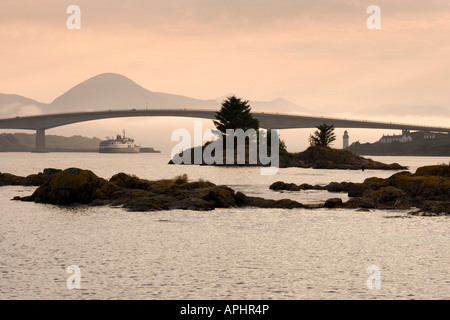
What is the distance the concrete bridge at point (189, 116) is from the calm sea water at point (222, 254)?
131m

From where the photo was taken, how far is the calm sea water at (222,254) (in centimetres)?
1722

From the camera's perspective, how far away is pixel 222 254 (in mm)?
22875

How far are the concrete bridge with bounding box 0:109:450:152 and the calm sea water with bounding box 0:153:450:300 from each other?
131 meters

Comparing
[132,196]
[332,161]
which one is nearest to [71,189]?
[132,196]

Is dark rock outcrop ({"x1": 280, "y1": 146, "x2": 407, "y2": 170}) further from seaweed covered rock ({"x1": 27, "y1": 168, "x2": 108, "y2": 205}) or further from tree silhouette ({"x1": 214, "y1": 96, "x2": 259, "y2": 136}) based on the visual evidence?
seaweed covered rock ({"x1": 27, "y1": 168, "x2": 108, "y2": 205})

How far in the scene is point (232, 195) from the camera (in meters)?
41.8

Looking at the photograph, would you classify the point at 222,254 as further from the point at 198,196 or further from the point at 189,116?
the point at 189,116

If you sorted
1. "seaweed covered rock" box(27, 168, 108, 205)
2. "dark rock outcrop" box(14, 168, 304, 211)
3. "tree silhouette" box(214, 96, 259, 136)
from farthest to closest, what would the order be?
"tree silhouette" box(214, 96, 259, 136) < "seaweed covered rock" box(27, 168, 108, 205) < "dark rock outcrop" box(14, 168, 304, 211)

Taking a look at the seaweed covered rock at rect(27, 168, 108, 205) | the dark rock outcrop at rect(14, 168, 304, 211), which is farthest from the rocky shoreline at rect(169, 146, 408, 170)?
the seaweed covered rock at rect(27, 168, 108, 205)

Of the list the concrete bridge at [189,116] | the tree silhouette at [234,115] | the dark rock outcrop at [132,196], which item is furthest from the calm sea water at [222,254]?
the concrete bridge at [189,116]

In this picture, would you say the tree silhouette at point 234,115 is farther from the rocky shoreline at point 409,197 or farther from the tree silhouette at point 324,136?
the rocky shoreline at point 409,197

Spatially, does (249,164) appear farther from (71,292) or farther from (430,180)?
(71,292)

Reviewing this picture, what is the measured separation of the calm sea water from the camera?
1722cm

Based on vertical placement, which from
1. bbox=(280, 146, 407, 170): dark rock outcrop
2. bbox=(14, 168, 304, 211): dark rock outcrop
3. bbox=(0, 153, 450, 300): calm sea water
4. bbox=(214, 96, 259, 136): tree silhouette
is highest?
Result: bbox=(214, 96, 259, 136): tree silhouette
